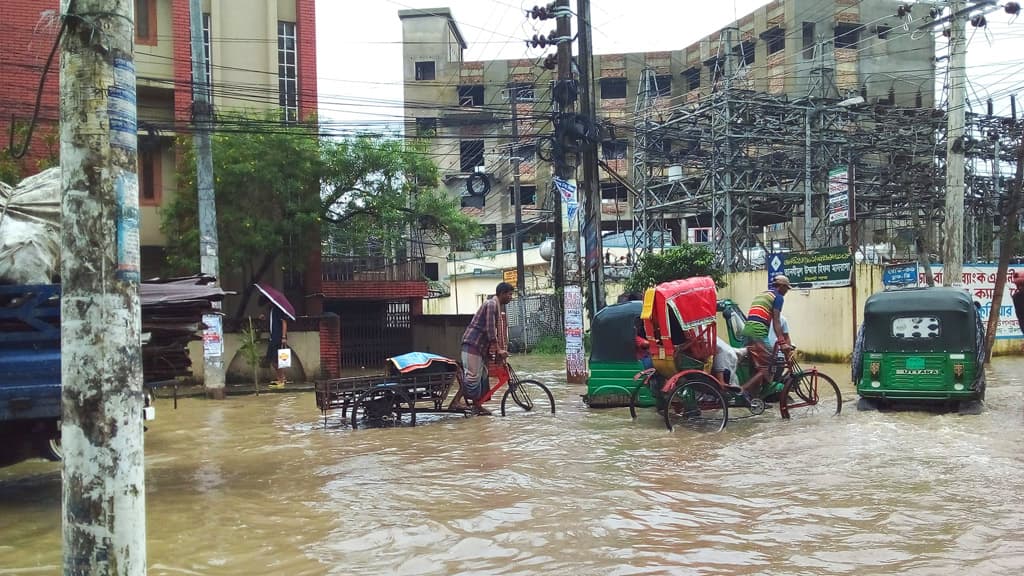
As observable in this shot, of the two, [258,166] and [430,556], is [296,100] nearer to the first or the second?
[258,166]

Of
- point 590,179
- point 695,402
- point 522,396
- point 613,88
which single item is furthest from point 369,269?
point 613,88

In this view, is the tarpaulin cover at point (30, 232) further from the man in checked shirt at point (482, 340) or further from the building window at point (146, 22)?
the building window at point (146, 22)

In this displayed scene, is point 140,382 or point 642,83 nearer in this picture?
point 140,382

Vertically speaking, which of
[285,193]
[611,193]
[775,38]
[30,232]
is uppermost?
[775,38]

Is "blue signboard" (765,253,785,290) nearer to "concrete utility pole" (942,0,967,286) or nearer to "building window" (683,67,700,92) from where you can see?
"concrete utility pole" (942,0,967,286)

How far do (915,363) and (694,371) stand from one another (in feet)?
10.8

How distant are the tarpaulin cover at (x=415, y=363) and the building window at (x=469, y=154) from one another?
4121 centimetres

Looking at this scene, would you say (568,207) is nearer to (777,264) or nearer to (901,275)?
(777,264)

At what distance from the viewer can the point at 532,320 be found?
31.0m

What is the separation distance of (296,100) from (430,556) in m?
18.7

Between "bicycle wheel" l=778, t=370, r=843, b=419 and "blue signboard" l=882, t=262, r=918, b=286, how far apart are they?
1006 cm

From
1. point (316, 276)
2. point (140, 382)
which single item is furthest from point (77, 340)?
point (316, 276)

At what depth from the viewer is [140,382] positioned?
373 cm

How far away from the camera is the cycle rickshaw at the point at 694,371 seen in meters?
10.6
